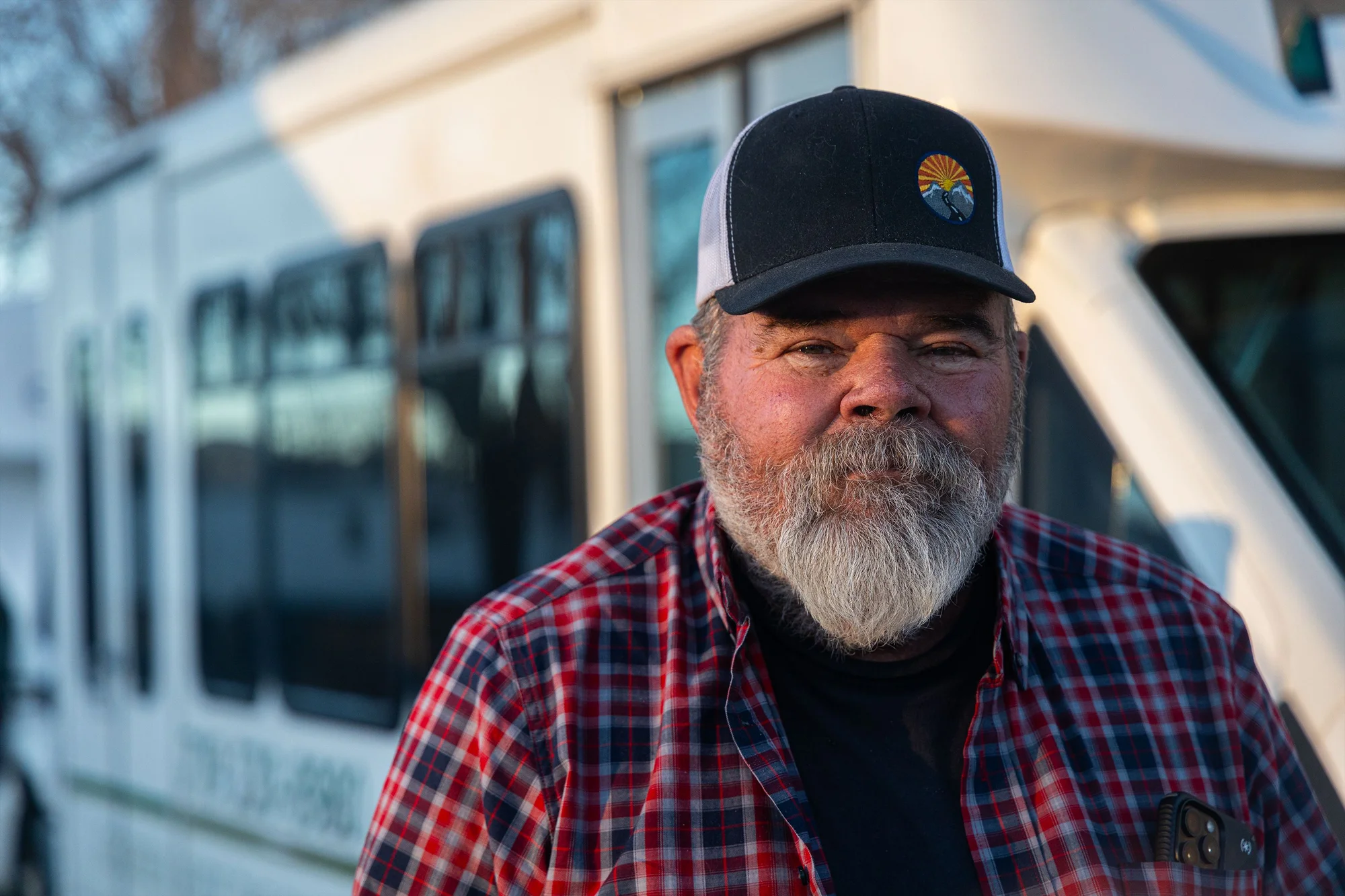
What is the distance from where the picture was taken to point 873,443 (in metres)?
1.75

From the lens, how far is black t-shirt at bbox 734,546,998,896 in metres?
1.69

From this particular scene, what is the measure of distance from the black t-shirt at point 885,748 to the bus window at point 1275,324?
2.82ft

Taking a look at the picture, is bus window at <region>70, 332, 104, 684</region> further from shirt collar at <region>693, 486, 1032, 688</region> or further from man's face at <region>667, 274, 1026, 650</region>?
man's face at <region>667, 274, 1026, 650</region>

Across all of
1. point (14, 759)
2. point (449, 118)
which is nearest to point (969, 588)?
point (449, 118)

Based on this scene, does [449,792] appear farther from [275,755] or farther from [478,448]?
[275,755]

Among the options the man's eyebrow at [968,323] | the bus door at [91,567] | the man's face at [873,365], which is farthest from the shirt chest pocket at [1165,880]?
the bus door at [91,567]

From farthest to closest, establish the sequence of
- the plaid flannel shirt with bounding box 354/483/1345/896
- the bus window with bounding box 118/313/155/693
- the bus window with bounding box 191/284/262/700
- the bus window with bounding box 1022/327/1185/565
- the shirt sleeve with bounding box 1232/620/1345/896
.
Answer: the bus window with bounding box 118/313/155/693 < the bus window with bounding box 191/284/262/700 < the bus window with bounding box 1022/327/1185/565 < the shirt sleeve with bounding box 1232/620/1345/896 < the plaid flannel shirt with bounding box 354/483/1345/896

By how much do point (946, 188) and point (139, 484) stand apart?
14.3 ft

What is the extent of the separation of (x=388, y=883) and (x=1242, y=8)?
1971 mm

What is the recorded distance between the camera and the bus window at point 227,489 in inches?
190

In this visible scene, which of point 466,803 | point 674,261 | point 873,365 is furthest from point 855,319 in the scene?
point 674,261

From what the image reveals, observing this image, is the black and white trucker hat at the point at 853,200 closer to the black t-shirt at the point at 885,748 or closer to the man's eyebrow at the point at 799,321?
the man's eyebrow at the point at 799,321

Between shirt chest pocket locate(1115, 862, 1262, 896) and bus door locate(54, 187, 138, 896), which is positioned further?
bus door locate(54, 187, 138, 896)

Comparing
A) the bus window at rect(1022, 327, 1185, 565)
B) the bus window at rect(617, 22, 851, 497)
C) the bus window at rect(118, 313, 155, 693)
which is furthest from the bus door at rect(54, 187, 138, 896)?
the bus window at rect(1022, 327, 1185, 565)
